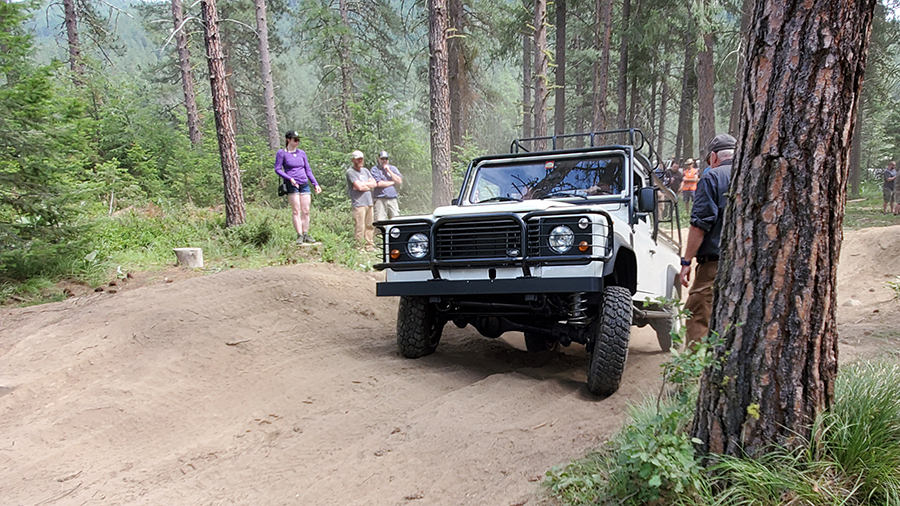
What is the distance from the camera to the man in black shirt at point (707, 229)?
4375 mm

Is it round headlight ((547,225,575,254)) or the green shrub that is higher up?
round headlight ((547,225,575,254))

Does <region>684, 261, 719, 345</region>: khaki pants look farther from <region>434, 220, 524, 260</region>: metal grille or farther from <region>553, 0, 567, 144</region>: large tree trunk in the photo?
<region>553, 0, 567, 144</region>: large tree trunk

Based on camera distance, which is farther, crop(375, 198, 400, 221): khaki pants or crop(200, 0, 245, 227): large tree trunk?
crop(200, 0, 245, 227): large tree trunk

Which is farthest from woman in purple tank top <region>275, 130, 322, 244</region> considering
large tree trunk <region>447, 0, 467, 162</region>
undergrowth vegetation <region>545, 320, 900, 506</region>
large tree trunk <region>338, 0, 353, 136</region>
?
large tree trunk <region>338, 0, 353, 136</region>

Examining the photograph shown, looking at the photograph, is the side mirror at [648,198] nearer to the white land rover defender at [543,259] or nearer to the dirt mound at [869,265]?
the white land rover defender at [543,259]

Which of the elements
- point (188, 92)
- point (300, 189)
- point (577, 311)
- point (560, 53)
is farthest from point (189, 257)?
point (560, 53)

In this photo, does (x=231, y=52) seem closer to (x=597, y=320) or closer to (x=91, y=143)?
(x=91, y=143)

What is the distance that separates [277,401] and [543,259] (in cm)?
237

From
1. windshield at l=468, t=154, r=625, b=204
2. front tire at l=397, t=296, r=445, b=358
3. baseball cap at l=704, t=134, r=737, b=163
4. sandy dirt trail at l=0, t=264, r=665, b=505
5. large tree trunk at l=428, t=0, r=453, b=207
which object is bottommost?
sandy dirt trail at l=0, t=264, r=665, b=505

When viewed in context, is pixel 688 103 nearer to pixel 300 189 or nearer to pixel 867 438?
pixel 300 189

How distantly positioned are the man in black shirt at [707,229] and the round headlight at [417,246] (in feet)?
6.81

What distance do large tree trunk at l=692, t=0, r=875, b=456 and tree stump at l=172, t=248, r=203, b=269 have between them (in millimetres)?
8139

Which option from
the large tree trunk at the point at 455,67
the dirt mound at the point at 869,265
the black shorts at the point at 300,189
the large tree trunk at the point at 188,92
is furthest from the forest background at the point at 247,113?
the dirt mound at the point at 869,265

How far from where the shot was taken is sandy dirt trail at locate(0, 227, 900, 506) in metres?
3.15
